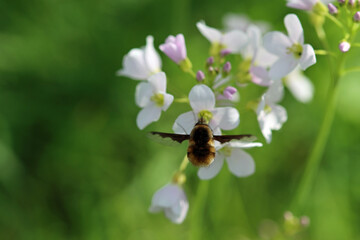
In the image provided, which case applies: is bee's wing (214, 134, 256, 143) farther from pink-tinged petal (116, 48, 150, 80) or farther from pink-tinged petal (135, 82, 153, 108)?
pink-tinged petal (116, 48, 150, 80)

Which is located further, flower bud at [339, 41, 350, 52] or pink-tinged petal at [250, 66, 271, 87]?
pink-tinged petal at [250, 66, 271, 87]

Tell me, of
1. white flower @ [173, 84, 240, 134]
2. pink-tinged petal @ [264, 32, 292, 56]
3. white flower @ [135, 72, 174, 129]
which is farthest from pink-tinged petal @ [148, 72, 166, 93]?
pink-tinged petal @ [264, 32, 292, 56]

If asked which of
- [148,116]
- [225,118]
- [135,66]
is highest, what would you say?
[135,66]

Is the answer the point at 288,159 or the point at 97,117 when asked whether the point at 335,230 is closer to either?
the point at 288,159

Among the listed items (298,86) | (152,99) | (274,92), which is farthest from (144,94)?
(298,86)

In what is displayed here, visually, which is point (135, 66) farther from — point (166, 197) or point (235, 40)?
point (166, 197)

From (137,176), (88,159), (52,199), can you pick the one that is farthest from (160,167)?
(52,199)

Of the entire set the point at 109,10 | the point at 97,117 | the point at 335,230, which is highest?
the point at 109,10
